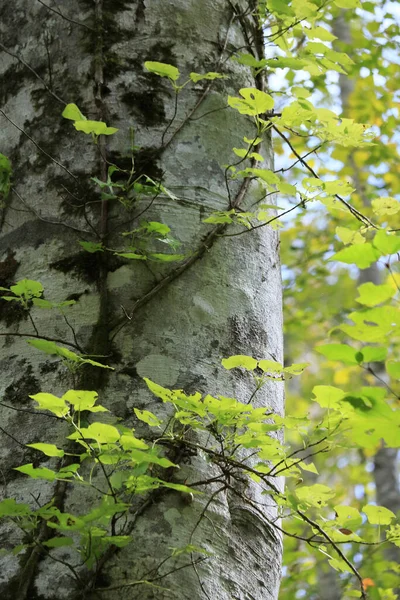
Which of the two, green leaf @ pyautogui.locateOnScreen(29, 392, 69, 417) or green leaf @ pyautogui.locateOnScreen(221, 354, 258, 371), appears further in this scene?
green leaf @ pyautogui.locateOnScreen(221, 354, 258, 371)

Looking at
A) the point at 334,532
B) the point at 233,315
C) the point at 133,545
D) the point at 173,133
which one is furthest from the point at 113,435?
the point at 173,133

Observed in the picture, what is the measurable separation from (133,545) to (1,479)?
31 cm

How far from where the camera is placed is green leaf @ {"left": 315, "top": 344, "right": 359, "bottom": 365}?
90 cm

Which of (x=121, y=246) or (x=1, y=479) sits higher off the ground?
(x=121, y=246)

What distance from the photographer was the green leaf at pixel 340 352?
900 mm

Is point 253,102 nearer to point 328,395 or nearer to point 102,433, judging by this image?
point 328,395

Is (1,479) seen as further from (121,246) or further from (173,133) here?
(173,133)

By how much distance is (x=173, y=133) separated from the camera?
1.73m

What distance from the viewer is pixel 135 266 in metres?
1.56

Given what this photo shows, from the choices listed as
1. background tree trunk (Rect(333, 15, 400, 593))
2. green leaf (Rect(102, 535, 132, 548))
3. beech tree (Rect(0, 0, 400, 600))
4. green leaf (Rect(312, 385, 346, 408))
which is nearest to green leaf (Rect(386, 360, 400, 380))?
beech tree (Rect(0, 0, 400, 600))

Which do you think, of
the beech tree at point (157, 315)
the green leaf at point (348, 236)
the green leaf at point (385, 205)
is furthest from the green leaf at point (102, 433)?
the green leaf at point (385, 205)

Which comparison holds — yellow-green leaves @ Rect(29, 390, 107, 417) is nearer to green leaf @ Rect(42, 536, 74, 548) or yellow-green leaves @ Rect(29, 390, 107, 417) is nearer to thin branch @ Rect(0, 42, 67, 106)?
green leaf @ Rect(42, 536, 74, 548)

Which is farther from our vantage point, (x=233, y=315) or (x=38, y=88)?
(x=38, y=88)

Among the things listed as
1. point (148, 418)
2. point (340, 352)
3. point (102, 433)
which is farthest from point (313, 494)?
point (340, 352)
